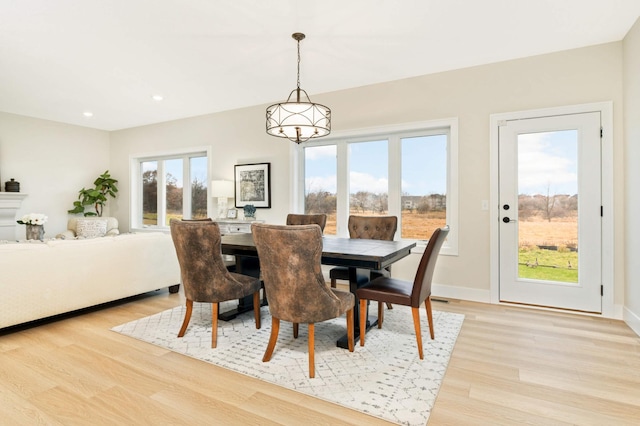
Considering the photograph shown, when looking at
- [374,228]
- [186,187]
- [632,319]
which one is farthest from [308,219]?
[186,187]

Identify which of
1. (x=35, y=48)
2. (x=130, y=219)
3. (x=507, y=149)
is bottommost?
(x=130, y=219)

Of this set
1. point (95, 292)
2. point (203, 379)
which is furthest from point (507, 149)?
point (95, 292)

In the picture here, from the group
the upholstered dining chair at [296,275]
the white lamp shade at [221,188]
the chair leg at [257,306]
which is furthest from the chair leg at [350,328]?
the white lamp shade at [221,188]

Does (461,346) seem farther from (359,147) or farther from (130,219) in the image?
(130,219)

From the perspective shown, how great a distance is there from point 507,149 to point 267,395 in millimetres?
3304

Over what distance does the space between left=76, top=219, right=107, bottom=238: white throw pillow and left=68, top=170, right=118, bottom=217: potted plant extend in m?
0.74

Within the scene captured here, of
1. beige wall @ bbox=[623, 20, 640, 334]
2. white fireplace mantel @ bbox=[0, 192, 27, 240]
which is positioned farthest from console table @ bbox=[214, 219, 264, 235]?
beige wall @ bbox=[623, 20, 640, 334]

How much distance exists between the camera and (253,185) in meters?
5.31

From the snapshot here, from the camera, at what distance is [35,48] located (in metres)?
3.31

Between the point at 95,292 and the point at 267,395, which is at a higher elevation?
the point at 95,292

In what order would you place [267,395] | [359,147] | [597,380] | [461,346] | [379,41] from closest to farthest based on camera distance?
[267,395] → [597,380] → [461,346] → [379,41] → [359,147]

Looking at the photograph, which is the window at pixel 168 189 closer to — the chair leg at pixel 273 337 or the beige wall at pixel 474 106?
the beige wall at pixel 474 106

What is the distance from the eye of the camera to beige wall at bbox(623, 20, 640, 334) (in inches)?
112

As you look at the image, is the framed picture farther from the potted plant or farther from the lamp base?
the potted plant
